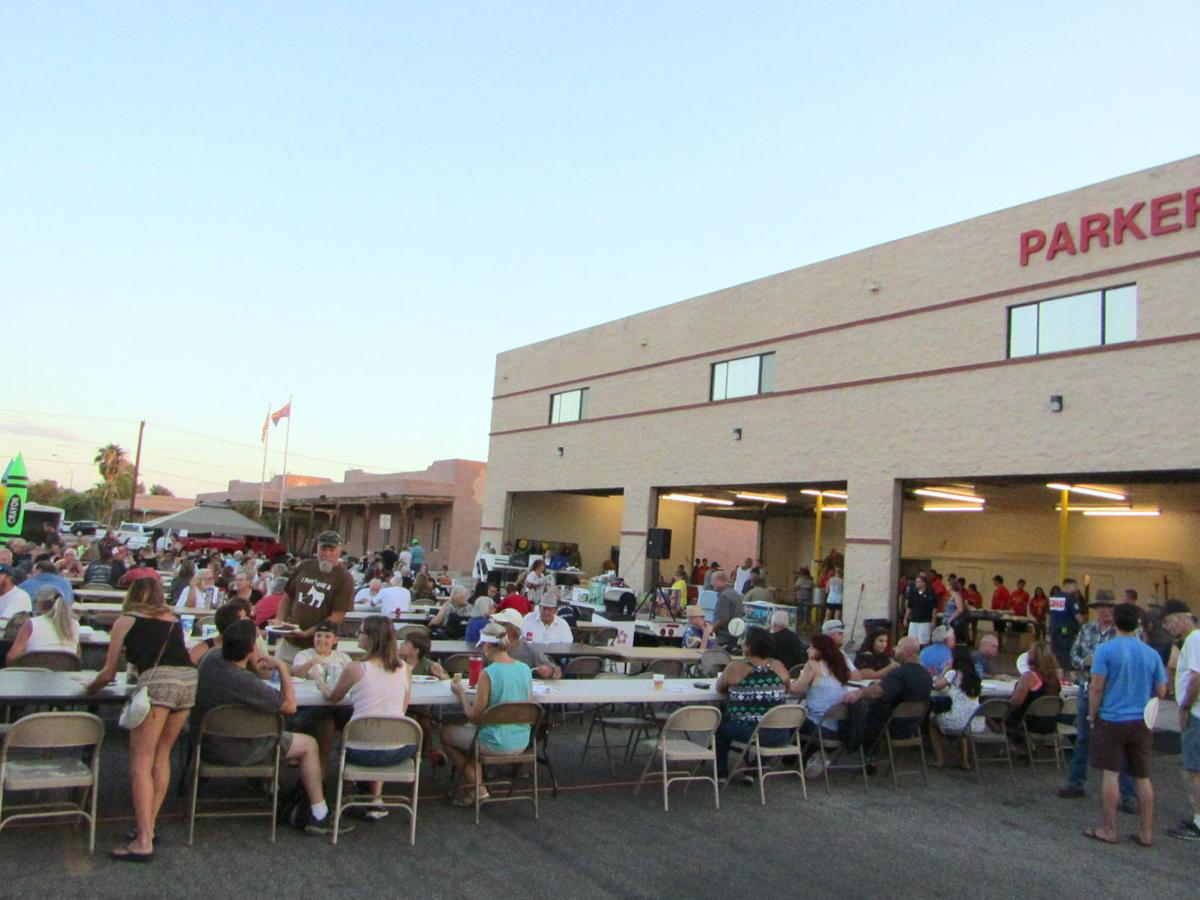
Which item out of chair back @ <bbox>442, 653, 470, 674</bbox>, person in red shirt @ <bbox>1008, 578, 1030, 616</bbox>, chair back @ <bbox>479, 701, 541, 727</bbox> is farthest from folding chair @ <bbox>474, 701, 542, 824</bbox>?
person in red shirt @ <bbox>1008, 578, 1030, 616</bbox>

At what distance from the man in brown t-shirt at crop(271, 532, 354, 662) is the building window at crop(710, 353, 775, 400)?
13.9 metres

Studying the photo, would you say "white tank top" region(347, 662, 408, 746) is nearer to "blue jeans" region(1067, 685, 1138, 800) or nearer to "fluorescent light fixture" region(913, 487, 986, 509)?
"blue jeans" region(1067, 685, 1138, 800)

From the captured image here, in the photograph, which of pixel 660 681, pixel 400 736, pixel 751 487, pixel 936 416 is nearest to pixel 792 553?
pixel 751 487

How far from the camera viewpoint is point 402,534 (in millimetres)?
36500

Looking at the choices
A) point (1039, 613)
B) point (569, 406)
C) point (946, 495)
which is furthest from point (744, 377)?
point (1039, 613)

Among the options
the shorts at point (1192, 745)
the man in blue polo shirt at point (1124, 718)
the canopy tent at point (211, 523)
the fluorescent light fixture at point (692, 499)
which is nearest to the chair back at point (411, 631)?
the man in blue polo shirt at point (1124, 718)

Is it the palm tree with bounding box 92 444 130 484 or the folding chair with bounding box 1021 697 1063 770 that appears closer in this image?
the folding chair with bounding box 1021 697 1063 770

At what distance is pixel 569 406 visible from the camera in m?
26.0

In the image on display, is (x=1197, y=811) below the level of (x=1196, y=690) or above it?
below

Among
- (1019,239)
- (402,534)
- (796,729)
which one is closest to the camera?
(796,729)

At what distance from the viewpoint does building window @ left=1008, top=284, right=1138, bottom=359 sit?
14406mm

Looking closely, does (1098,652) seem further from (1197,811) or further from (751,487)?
(751,487)

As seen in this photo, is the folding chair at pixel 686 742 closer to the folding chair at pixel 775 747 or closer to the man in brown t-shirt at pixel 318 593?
the folding chair at pixel 775 747

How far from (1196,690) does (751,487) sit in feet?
50.3
